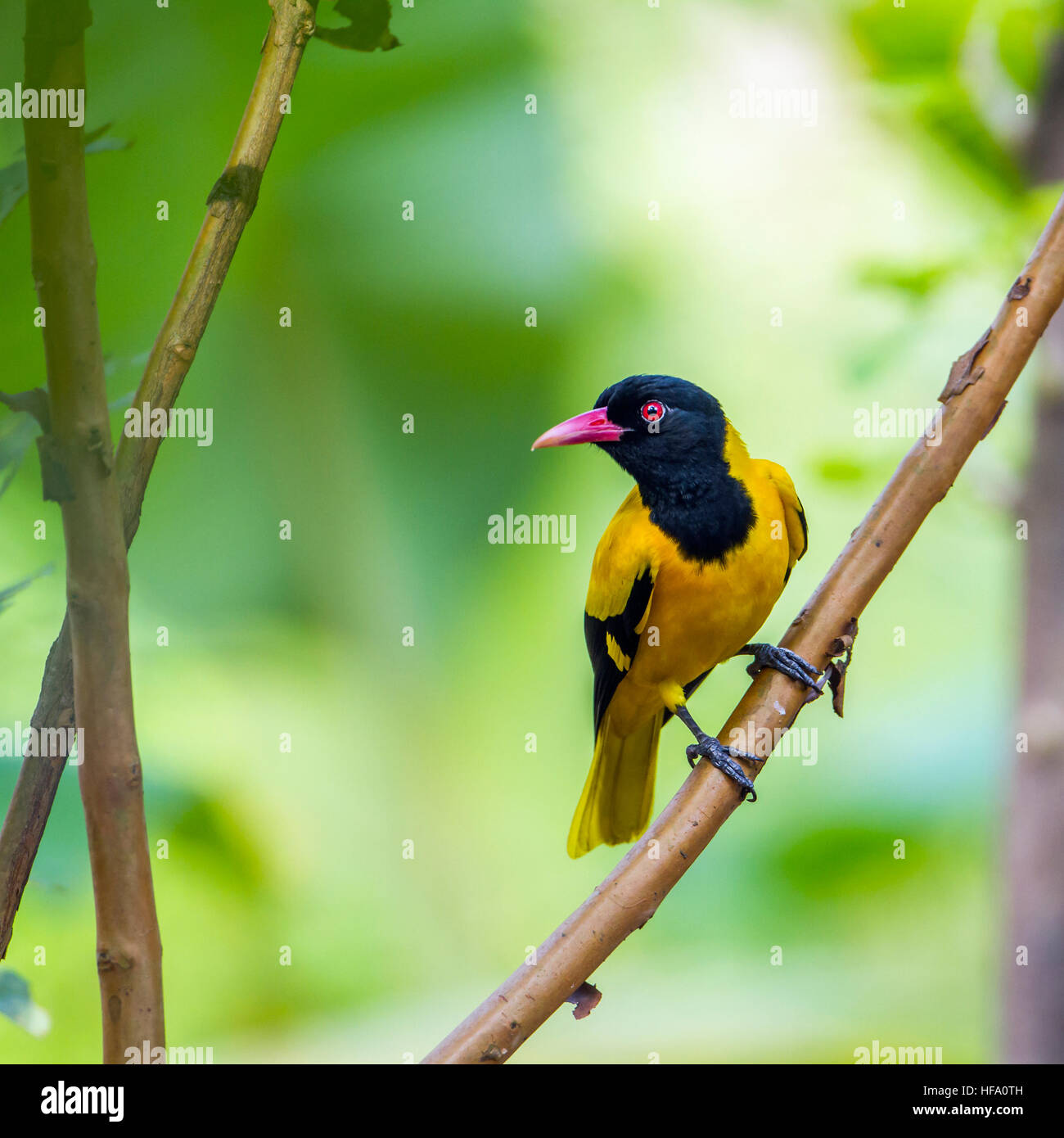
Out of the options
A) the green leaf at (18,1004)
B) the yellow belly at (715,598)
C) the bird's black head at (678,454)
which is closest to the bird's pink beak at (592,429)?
the bird's black head at (678,454)

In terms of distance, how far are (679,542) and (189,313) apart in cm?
72

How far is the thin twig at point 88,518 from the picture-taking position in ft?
2.37

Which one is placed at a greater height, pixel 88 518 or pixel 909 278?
pixel 909 278

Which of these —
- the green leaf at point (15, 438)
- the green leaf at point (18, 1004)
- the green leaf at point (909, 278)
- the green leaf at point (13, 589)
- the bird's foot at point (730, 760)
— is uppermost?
the green leaf at point (909, 278)

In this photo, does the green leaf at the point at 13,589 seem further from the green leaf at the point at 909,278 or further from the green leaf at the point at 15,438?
the green leaf at the point at 909,278

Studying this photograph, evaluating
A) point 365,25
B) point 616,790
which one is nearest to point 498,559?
point 616,790

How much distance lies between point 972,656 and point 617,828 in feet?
3.58

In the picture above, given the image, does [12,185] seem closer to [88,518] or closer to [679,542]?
[88,518]

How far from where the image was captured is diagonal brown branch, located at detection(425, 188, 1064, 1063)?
2.77 ft

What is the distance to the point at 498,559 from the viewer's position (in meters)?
2.18

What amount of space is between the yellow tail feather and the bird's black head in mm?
333

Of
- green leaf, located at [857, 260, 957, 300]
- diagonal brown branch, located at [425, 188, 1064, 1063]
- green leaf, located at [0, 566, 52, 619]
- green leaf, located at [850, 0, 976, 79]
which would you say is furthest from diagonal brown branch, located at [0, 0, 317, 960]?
green leaf, located at [850, 0, 976, 79]

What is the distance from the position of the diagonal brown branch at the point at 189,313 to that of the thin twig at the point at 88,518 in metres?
0.06

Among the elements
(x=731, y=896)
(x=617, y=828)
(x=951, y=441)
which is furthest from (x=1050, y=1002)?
(x=951, y=441)
